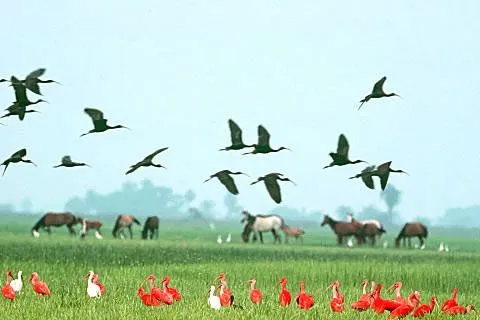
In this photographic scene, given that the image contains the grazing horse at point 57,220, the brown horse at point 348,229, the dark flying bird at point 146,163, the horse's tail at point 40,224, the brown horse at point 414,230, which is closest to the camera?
the dark flying bird at point 146,163

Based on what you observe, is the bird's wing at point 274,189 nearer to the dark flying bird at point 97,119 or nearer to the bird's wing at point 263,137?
the bird's wing at point 263,137

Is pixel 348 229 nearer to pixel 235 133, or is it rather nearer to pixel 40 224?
pixel 40 224

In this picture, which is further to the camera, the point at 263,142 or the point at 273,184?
the point at 263,142

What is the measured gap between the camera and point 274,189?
1224cm

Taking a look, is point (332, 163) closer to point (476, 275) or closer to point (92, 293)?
point (92, 293)

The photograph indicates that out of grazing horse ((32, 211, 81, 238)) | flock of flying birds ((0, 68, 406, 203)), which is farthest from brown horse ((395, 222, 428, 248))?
flock of flying birds ((0, 68, 406, 203))

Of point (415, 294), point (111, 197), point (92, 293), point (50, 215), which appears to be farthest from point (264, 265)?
point (111, 197)

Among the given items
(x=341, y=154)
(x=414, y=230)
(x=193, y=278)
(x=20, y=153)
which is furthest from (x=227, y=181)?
(x=414, y=230)

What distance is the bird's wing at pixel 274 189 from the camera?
12.1 metres

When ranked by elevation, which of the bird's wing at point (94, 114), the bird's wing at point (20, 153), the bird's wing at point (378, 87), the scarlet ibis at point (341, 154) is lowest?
the bird's wing at point (20, 153)

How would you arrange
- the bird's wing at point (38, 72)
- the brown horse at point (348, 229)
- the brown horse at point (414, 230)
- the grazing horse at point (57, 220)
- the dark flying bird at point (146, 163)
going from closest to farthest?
the dark flying bird at point (146, 163), the bird's wing at point (38, 72), the brown horse at point (348, 229), the brown horse at point (414, 230), the grazing horse at point (57, 220)

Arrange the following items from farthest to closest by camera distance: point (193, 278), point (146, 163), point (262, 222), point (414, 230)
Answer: point (262, 222)
point (414, 230)
point (193, 278)
point (146, 163)

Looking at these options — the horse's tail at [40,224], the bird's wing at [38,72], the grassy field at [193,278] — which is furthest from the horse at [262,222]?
the bird's wing at [38,72]

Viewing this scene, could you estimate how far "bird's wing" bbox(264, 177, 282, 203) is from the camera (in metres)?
12.1
